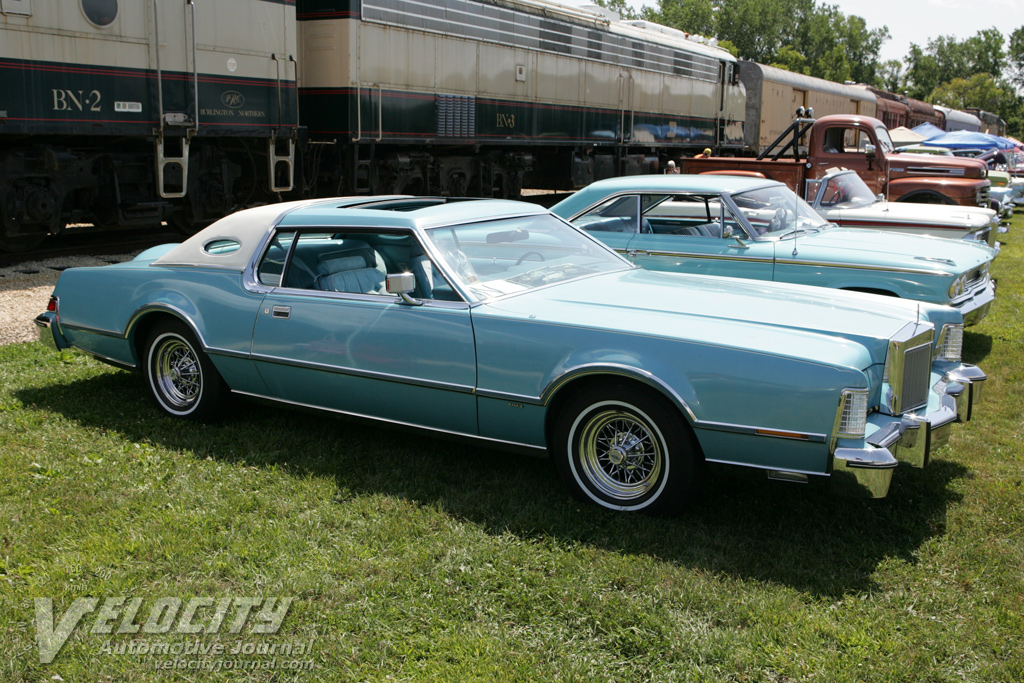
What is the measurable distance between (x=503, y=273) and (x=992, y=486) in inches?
99.3

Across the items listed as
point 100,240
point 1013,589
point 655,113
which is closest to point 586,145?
point 655,113

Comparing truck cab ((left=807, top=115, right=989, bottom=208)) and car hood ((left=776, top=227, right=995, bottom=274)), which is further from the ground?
truck cab ((left=807, top=115, right=989, bottom=208))

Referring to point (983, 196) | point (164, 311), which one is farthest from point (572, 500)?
point (983, 196)

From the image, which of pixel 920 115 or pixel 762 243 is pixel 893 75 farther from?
pixel 762 243

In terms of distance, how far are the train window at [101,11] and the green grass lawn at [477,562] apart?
5931mm

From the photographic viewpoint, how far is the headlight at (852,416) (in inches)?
134

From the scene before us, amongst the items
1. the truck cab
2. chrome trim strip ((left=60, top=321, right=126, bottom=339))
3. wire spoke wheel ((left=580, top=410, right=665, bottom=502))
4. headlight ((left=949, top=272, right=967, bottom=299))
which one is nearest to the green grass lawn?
wire spoke wheel ((left=580, top=410, right=665, bottom=502))

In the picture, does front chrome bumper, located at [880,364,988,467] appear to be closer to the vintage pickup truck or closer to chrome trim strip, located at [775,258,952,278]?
chrome trim strip, located at [775,258,952,278]

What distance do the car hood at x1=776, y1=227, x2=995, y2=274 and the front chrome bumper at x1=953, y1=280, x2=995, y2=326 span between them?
0.23m

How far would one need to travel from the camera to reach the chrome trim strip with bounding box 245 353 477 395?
4133mm

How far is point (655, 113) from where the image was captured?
2070cm

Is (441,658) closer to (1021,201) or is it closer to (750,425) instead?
(750,425)

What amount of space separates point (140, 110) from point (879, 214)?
304 inches

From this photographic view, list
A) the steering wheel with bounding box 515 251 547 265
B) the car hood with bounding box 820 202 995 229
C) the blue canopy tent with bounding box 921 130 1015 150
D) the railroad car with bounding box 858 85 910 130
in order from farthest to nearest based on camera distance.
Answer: the railroad car with bounding box 858 85 910 130
the blue canopy tent with bounding box 921 130 1015 150
the car hood with bounding box 820 202 995 229
the steering wheel with bounding box 515 251 547 265
